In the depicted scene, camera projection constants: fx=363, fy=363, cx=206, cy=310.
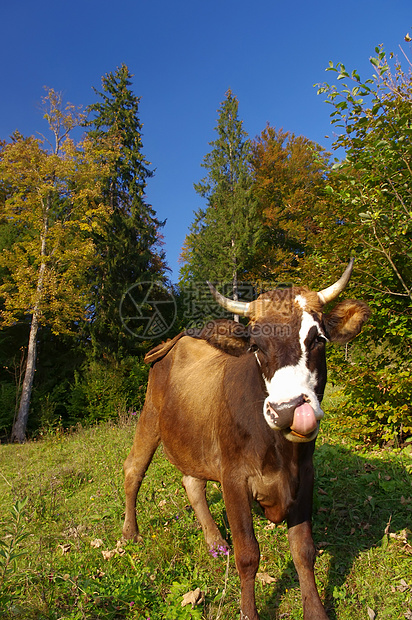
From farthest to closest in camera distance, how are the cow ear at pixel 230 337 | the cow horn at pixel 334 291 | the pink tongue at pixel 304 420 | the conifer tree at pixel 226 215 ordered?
the conifer tree at pixel 226 215
the cow ear at pixel 230 337
the cow horn at pixel 334 291
the pink tongue at pixel 304 420

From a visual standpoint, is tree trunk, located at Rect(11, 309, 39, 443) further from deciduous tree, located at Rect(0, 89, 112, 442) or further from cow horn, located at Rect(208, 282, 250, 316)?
cow horn, located at Rect(208, 282, 250, 316)

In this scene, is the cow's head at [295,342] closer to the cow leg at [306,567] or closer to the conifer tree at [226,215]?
the cow leg at [306,567]

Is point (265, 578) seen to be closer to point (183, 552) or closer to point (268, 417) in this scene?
point (183, 552)

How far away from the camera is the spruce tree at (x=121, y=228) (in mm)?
16359

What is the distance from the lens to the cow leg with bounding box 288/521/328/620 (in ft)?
6.92

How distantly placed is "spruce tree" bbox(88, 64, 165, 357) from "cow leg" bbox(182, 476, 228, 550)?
1273 centimetres

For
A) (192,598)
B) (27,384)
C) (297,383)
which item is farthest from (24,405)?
(297,383)

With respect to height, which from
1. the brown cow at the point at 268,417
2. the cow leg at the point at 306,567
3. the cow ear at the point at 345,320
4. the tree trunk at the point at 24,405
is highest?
the cow ear at the point at 345,320

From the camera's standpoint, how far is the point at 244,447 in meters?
2.49

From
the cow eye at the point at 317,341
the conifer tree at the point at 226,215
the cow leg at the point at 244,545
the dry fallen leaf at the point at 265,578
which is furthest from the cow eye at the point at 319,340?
the conifer tree at the point at 226,215

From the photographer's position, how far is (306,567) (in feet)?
7.27

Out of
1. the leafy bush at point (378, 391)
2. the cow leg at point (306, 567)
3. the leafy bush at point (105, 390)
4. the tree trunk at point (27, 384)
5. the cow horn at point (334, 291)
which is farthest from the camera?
the leafy bush at point (105, 390)

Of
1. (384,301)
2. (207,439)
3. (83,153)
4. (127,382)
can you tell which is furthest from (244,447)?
(83,153)

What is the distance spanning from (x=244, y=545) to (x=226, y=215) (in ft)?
67.1
